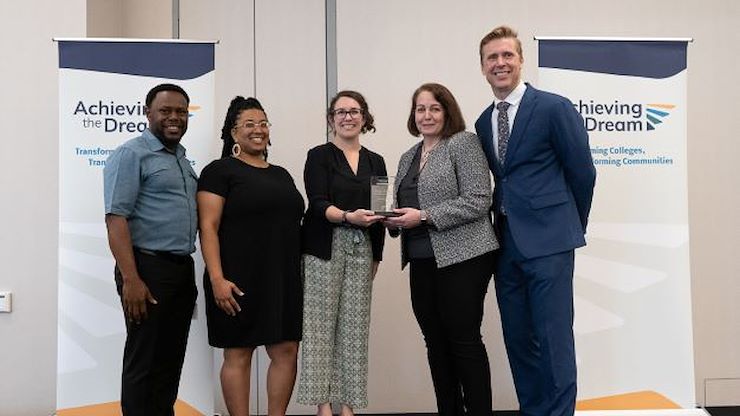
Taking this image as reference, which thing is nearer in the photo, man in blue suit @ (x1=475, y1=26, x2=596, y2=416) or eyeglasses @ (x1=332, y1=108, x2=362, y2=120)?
man in blue suit @ (x1=475, y1=26, x2=596, y2=416)

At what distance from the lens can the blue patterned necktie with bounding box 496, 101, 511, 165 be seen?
2562 mm

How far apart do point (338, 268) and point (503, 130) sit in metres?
0.88

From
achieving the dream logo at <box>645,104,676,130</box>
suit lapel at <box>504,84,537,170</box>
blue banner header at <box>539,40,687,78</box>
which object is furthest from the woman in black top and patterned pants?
achieving the dream logo at <box>645,104,676,130</box>

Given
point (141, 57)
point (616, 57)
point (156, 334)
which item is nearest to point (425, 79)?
point (616, 57)

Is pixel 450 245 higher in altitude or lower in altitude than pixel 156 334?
higher

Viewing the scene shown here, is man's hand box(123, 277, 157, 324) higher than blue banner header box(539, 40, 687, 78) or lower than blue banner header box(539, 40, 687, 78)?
lower

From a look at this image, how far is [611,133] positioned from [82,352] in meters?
2.65

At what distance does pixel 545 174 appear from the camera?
8.20 ft

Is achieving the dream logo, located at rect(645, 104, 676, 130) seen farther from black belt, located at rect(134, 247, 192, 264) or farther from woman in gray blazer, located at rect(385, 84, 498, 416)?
black belt, located at rect(134, 247, 192, 264)

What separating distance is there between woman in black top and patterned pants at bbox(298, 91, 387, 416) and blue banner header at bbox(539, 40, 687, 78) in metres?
0.96

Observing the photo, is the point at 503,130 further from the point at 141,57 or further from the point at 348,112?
the point at 141,57

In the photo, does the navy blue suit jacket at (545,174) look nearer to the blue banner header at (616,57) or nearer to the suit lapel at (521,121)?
the suit lapel at (521,121)

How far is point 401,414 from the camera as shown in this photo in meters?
3.91

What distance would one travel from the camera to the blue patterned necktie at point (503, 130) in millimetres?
2562
